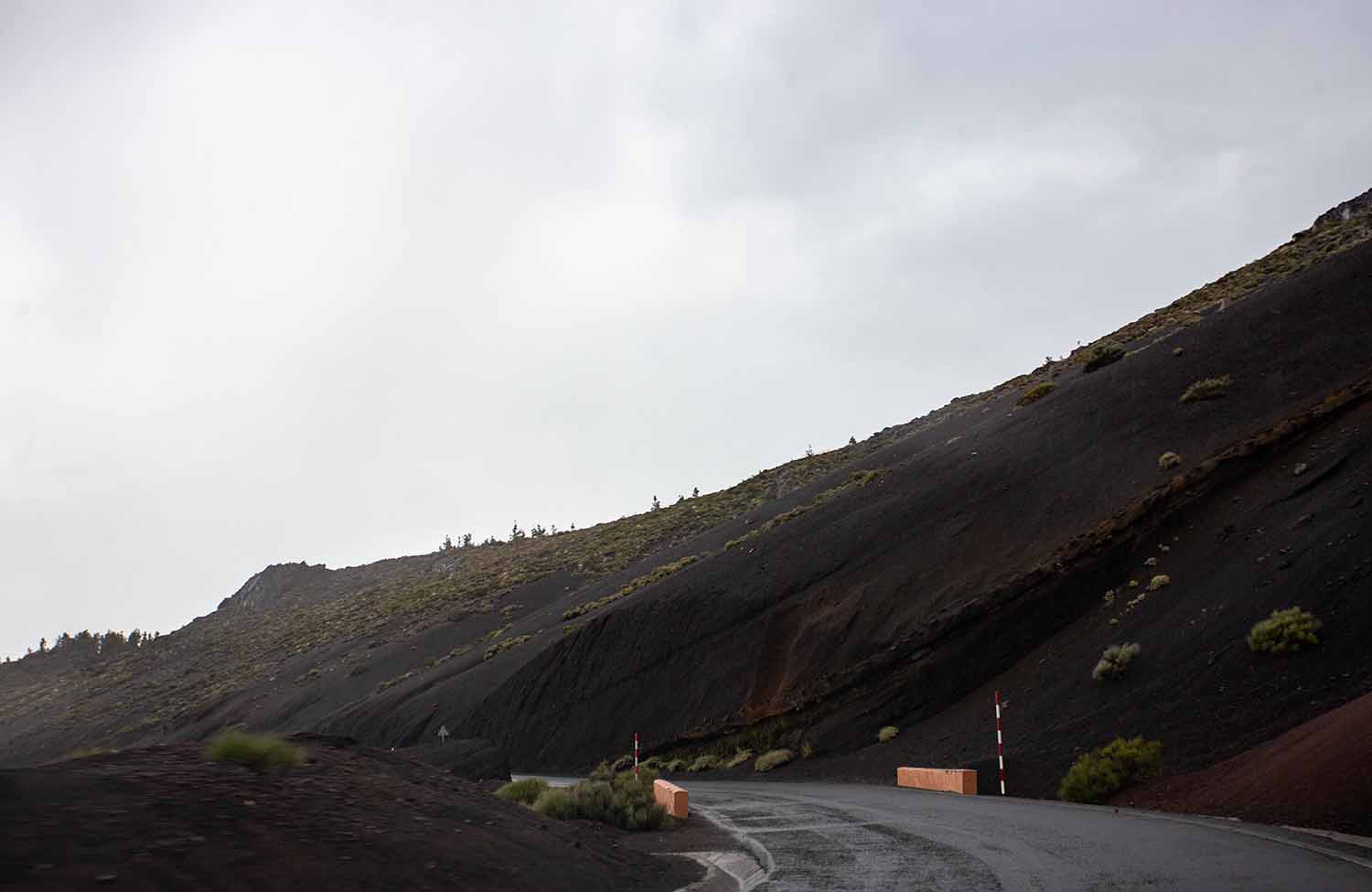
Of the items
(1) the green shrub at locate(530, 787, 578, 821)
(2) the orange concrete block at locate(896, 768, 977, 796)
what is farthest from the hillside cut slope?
(1) the green shrub at locate(530, 787, 578, 821)

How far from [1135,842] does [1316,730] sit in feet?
13.9

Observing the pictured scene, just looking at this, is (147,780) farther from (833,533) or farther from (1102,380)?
(1102,380)

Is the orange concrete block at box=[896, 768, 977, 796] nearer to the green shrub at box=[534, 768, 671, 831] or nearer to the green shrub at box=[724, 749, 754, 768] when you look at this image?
the green shrub at box=[534, 768, 671, 831]

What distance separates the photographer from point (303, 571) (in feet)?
416

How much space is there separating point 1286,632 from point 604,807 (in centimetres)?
1171

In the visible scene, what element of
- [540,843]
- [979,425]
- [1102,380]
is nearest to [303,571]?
[979,425]

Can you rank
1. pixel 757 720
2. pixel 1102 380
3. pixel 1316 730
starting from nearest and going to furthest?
pixel 1316 730 → pixel 757 720 → pixel 1102 380

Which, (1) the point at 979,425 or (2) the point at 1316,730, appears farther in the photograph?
(1) the point at 979,425

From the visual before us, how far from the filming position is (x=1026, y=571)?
26.5 m

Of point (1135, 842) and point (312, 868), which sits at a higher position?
point (312, 868)

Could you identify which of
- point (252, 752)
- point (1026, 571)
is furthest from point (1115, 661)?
point (252, 752)

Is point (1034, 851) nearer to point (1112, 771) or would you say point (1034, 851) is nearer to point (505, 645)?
point (1112, 771)

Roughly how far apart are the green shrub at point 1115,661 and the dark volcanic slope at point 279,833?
12.4m

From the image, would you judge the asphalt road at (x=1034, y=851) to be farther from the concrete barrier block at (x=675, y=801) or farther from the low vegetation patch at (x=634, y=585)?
the low vegetation patch at (x=634, y=585)
